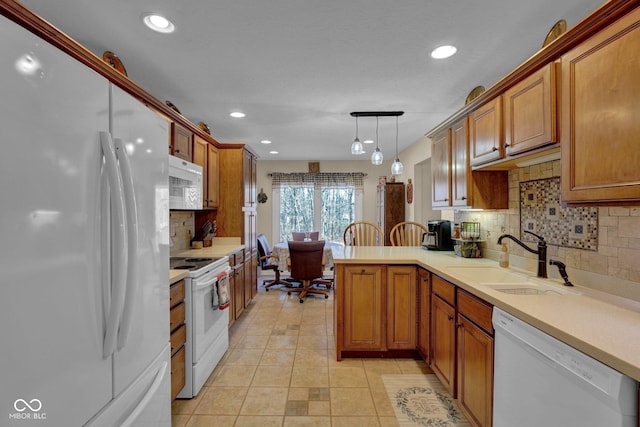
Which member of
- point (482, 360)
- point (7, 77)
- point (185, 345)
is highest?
point (7, 77)

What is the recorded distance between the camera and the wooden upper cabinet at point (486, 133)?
2.00 metres

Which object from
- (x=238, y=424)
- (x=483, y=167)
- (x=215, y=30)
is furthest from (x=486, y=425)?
(x=215, y=30)

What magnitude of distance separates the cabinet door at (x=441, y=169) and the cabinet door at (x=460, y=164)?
0.07 m

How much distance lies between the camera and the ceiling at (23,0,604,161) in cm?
163

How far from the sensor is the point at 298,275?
14.6 ft

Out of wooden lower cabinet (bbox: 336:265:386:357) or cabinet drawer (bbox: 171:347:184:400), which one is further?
wooden lower cabinet (bbox: 336:265:386:357)

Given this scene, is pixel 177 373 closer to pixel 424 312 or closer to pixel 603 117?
pixel 424 312

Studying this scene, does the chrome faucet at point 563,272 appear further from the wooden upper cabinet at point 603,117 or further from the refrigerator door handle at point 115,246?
the refrigerator door handle at point 115,246

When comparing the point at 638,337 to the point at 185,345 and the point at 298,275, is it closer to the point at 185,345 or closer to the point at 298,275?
the point at 185,345

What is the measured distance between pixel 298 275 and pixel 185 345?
8.03 ft

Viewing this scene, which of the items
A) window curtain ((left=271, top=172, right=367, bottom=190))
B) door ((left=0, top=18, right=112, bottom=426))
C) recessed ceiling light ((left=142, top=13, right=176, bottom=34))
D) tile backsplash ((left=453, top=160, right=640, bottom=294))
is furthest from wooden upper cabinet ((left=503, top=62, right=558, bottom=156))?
window curtain ((left=271, top=172, right=367, bottom=190))

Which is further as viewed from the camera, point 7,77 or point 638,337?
point 638,337

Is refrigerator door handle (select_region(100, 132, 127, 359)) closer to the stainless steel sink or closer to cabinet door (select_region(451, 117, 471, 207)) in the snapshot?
the stainless steel sink

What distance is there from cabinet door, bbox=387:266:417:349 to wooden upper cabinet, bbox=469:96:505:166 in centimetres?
106
